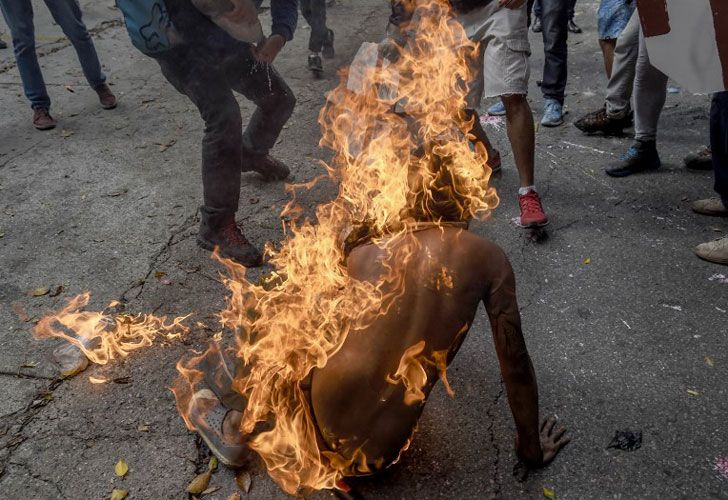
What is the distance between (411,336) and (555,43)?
4468 millimetres

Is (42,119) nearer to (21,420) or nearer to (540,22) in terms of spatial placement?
(21,420)

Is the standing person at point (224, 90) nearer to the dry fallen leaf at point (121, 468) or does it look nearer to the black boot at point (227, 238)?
the black boot at point (227, 238)

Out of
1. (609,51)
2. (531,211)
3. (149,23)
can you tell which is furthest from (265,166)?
(609,51)

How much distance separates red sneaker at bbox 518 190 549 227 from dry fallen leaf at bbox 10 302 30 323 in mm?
3417

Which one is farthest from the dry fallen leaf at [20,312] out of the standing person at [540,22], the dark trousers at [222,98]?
the standing person at [540,22]

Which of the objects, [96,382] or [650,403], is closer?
[650,403]

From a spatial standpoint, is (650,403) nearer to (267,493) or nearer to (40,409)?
(267,493)

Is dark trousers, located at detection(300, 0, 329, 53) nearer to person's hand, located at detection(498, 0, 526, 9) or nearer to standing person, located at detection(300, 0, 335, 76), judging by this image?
standing person, located at detection(300, 0, 335, 76)

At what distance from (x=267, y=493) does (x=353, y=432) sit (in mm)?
681

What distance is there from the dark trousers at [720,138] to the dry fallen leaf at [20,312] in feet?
15.4

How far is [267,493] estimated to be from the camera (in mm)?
2471

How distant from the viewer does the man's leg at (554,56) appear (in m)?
5.32

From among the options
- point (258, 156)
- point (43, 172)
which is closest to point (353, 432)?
point (258, 156)

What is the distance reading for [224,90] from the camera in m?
3.74
